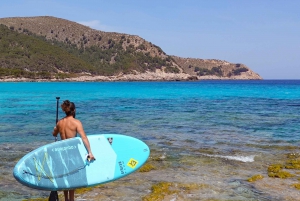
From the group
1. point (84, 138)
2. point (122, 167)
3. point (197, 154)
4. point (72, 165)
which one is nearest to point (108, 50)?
point (197, 154)

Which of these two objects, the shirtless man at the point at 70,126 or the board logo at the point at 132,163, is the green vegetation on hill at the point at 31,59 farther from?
the shirtless man at the point at 70,126

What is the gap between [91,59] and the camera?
609 ft

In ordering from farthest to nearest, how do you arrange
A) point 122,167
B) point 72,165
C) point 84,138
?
1. point 122,167
2. point 72,165
3. point 84,138

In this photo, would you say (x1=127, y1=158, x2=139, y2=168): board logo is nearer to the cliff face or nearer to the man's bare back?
the man's bare back

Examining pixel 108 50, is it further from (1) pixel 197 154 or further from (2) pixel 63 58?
(1) pixel 197 154

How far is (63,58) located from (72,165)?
523ft

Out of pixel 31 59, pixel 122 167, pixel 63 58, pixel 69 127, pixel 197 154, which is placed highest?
Answer: pixel 63 58

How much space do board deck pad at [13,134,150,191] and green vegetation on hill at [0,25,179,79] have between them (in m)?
133

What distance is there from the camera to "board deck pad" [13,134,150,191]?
6.90m

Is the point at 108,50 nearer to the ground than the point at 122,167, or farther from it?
farther from it

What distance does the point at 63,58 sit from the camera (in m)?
160

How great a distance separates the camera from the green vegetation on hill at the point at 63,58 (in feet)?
476

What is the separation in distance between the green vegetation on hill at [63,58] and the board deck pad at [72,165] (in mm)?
133222

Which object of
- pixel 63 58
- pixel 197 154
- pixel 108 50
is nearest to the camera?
pixel 197 154
